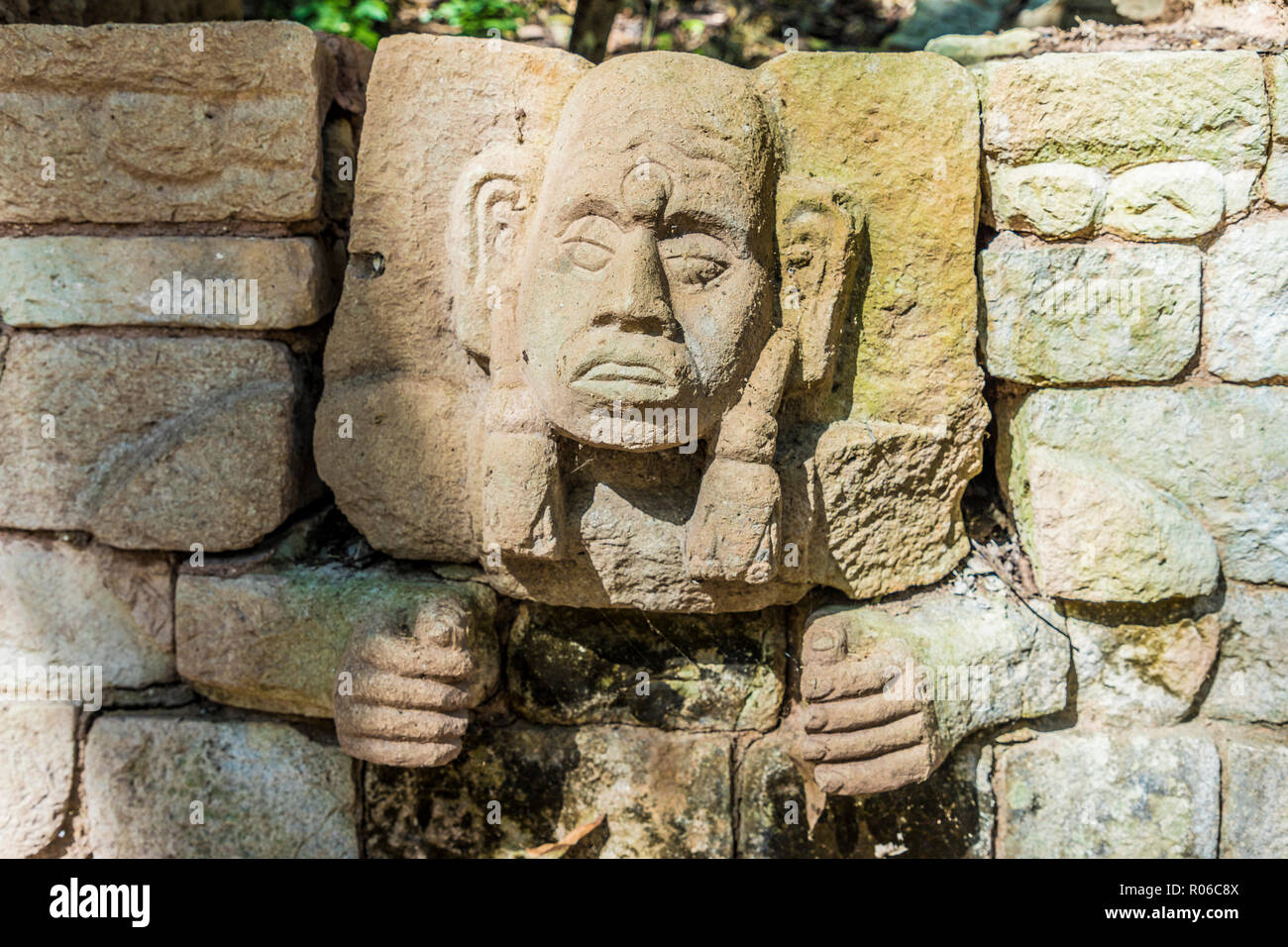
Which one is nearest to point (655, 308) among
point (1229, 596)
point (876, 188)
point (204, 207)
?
point (876, 188)

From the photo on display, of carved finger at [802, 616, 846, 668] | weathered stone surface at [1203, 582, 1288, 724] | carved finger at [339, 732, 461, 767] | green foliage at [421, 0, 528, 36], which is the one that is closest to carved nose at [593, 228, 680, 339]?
carved finger at [802, 616, 846, 668]

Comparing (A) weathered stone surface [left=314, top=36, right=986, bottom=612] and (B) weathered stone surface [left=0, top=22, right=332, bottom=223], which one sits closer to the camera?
(A) weathered stone surface [left=314, top=36, right=986, bottom=612]

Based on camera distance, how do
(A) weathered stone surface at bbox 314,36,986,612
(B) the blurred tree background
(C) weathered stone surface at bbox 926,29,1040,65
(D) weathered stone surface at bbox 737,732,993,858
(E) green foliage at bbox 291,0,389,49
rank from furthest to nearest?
1. (E) green foliage at bbox 291,0,389,49
2. (B) the blurred tree background
3. (C) weathered stone surface at bbox 926,29,1040,65
4. (D) weathered stone surface at bbox 737,732,993,858
5. (A) weathered stone surface at bbox 314,36,986,612

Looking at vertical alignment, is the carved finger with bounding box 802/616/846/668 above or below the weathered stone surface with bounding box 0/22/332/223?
below

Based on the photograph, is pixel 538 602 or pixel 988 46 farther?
pixel 988 46

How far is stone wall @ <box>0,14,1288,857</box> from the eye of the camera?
2080 mm

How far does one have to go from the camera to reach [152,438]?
2219 millimetres

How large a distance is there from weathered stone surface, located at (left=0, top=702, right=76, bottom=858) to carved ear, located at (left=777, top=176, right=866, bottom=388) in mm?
1776

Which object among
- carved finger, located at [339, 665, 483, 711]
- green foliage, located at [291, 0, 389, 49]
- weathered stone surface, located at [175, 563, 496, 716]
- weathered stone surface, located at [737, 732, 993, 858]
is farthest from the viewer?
green foliage, located at [291, 0, 389, 49]

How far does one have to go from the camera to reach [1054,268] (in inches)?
82.7

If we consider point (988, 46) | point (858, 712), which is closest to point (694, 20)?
point (988, 46)

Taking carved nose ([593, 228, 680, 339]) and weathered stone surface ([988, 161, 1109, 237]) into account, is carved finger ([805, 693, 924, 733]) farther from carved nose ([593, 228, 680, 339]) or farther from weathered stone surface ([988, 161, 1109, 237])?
weathered stone surface ([988, 161, 1109, 237])

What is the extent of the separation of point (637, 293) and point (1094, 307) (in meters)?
0.97

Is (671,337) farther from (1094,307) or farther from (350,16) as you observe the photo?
(350,16)
